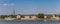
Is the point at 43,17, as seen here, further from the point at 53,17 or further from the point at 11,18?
the point at 11,18

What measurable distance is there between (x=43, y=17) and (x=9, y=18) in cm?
827

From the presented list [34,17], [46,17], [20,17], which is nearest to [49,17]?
[46,17]

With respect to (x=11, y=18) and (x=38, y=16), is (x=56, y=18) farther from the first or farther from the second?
(x=11, y=18)

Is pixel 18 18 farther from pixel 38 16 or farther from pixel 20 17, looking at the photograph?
pixel 38 16

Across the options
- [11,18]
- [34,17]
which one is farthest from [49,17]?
[11,18]

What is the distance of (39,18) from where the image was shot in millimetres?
44469

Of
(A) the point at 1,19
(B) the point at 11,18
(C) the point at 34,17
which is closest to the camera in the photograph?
(B) the point at 11,18

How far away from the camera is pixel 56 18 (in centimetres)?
4453

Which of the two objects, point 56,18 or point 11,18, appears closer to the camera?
point 11,18

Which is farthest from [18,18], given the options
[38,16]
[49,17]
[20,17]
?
[49,17]

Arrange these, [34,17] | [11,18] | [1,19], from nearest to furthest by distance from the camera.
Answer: [11,18], [1,19], [34,17]

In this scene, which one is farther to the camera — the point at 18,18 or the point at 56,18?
the point at 56,18

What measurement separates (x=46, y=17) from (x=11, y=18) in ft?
28.9

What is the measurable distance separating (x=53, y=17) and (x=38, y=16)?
353 cm
